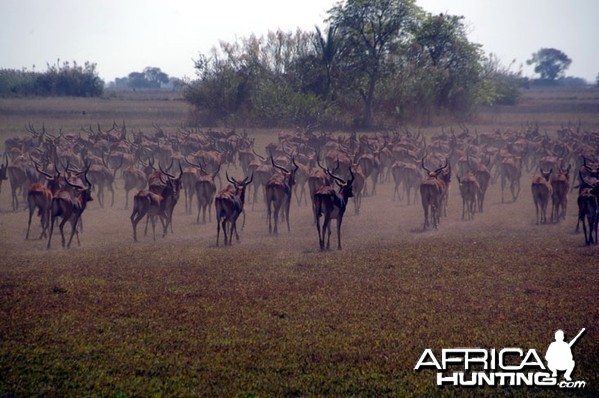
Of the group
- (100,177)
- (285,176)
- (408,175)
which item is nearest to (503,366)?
(285,176)

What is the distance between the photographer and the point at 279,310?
1127 cm

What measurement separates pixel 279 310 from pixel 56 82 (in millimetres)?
79365

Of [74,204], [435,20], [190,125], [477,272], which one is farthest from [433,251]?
[435,20]

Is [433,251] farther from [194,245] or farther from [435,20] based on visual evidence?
[435,20]

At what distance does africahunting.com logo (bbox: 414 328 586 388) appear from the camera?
329 inches

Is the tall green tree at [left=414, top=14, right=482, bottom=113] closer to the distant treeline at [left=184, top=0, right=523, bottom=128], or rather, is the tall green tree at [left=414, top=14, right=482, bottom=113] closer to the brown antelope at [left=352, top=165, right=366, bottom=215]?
the distant treeline at [left=184, top=0, right=523, bottom=128]

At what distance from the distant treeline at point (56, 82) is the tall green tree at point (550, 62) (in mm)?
104977

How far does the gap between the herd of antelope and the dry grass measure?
1169mm

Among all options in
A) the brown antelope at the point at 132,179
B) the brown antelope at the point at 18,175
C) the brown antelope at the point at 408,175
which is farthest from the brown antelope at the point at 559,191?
the brown antelope at the point at 18,175

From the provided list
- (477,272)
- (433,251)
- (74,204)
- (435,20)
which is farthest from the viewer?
(435,20)

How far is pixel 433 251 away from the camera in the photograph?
53.1ft

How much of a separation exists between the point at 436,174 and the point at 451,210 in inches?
108

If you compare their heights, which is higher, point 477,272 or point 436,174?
point 436,174

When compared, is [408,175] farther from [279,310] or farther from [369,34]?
[369,34]
